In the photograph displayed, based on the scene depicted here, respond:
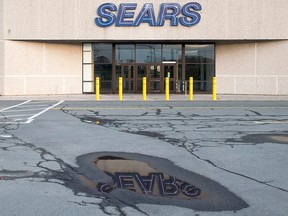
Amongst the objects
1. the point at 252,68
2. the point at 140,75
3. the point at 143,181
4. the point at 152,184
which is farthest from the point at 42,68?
the point at 152,184

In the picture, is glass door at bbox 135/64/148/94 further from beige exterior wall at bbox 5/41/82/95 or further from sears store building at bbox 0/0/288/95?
beige exterior wall at bbox 5/41/82/95

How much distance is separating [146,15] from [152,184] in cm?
2343

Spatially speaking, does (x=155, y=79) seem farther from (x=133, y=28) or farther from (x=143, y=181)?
(x=143, y=181)

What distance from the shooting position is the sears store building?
2881cm

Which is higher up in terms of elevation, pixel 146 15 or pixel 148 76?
pixel 146 15

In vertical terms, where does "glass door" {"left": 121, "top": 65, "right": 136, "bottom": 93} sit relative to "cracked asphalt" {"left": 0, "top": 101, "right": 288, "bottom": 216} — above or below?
above

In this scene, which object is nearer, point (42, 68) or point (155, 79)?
point (42, 68)

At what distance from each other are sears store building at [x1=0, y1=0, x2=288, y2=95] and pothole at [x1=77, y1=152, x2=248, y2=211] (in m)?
21.4

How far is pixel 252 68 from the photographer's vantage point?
30.3m

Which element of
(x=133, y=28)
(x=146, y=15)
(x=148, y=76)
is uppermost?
(x=146, y=15)

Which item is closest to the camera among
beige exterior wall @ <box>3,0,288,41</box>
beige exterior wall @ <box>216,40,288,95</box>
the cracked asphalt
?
the cracked asphalt

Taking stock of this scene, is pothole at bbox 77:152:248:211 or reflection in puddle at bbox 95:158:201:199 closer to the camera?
pothole at bbox 77:152:248:211

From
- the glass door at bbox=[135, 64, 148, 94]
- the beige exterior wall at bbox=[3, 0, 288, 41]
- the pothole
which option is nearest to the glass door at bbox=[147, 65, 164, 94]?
the glass door at bbox=[135, 64, 148, 94]

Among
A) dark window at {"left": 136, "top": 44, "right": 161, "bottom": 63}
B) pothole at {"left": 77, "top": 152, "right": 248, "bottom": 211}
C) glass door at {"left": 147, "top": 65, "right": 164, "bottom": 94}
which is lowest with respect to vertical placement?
pothole at {"left": 77, "top": 152, "right": 248, "bottom": 211}
